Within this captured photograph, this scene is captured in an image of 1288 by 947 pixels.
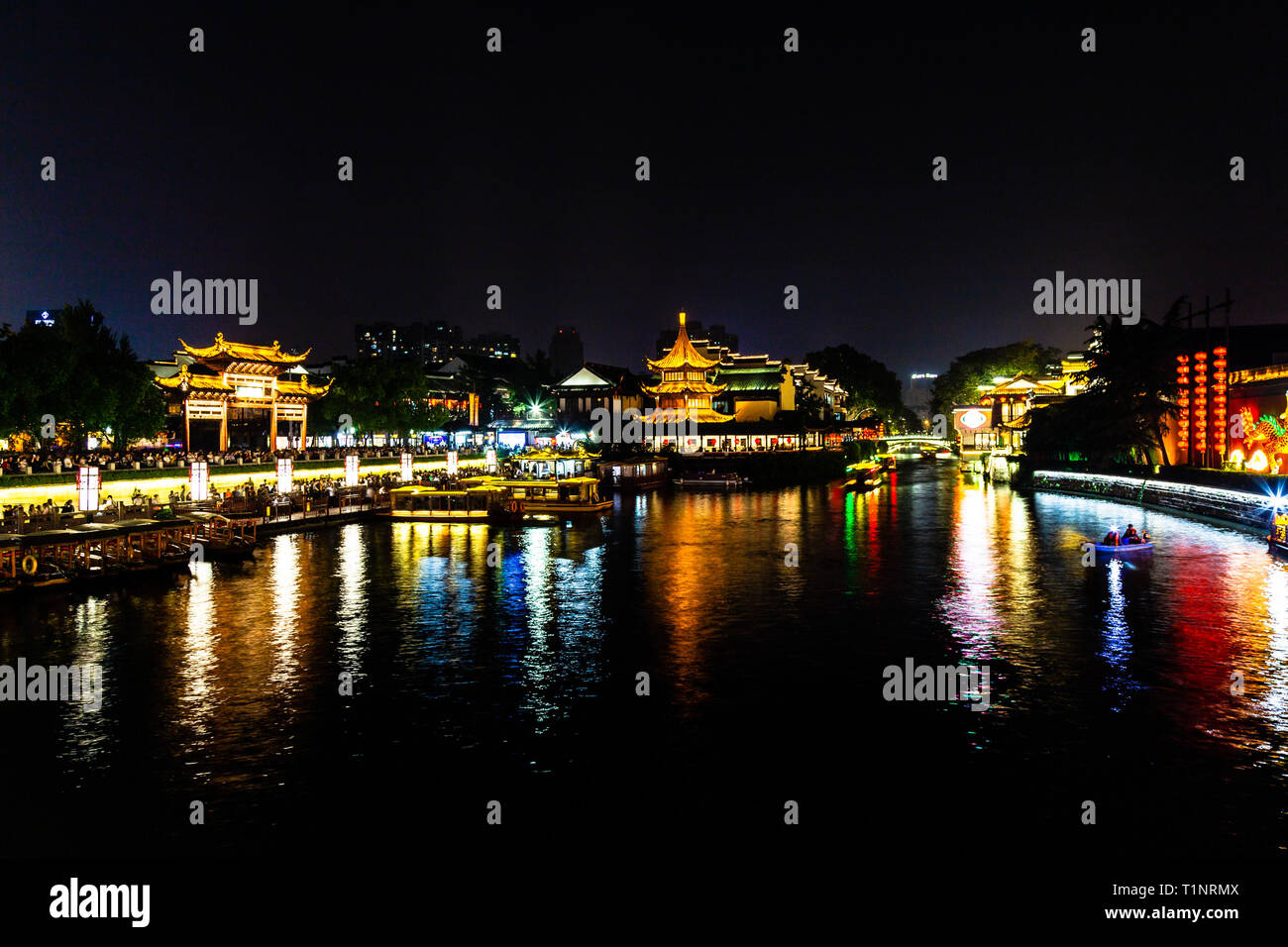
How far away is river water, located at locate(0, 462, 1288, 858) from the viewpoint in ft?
44.0

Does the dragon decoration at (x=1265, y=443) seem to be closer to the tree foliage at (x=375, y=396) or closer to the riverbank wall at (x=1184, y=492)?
the riverbank wall at (x=1184, y=492)

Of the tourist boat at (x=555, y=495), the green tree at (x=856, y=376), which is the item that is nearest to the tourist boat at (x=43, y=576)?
the tourist boat at (x=555, y=495)

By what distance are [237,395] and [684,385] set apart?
49785 mm

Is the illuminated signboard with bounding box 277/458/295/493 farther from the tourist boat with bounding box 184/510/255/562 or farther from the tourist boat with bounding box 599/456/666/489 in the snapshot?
the tourist boat with bounding box 599/456/666/489

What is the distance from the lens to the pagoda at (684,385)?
102938 mm

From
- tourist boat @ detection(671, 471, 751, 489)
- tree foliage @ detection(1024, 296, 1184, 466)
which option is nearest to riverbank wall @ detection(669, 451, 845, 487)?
tourist boat @ detection(671, 471, 751, 489)

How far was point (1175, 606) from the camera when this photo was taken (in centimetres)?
2708

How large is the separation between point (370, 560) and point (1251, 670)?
106 ft

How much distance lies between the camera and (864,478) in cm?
8994
